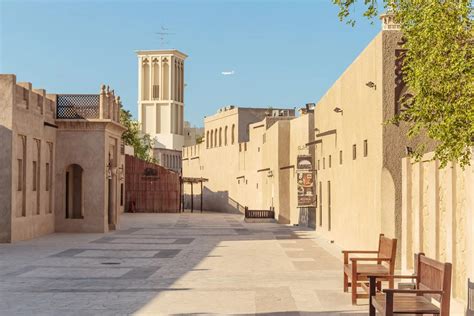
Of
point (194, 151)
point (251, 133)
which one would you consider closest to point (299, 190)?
point (251, 133)

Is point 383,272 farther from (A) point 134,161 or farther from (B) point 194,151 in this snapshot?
(B) point 194,151

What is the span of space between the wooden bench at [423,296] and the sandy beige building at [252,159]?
26263 mm

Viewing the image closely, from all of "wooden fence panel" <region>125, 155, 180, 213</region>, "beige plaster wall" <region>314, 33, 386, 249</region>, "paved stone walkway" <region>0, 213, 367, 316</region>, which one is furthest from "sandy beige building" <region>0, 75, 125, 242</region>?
"wooden fence panel" <region>125, 155, 180, 213</region>

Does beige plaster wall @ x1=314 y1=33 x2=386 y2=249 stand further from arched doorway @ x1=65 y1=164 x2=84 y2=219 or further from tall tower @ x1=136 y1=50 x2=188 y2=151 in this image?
tall tower @ x1=136 y1=50 x2=188 y2=151

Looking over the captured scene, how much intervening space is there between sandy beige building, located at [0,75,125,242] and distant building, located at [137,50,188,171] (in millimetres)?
72097

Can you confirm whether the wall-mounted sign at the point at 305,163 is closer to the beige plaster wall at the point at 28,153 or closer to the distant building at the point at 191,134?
the beige plaster wall at the point at 28,153

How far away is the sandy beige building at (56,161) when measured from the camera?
27078 millimetres

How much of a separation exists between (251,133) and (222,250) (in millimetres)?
35444

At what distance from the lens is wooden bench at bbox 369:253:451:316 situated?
9320mm

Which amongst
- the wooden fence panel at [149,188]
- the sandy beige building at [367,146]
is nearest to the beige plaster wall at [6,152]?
the sandy beige building at [367,146]

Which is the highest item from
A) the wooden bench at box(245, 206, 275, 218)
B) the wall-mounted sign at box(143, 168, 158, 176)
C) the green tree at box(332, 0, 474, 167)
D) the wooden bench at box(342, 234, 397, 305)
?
the green tree at box(332, 0, 474, 167)

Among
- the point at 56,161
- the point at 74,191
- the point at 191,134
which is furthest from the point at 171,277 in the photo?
the point at 191,134

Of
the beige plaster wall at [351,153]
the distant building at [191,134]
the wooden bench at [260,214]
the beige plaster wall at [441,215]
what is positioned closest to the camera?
the beige plaster wall at [441,215]

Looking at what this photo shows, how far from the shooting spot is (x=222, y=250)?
24.6 m
